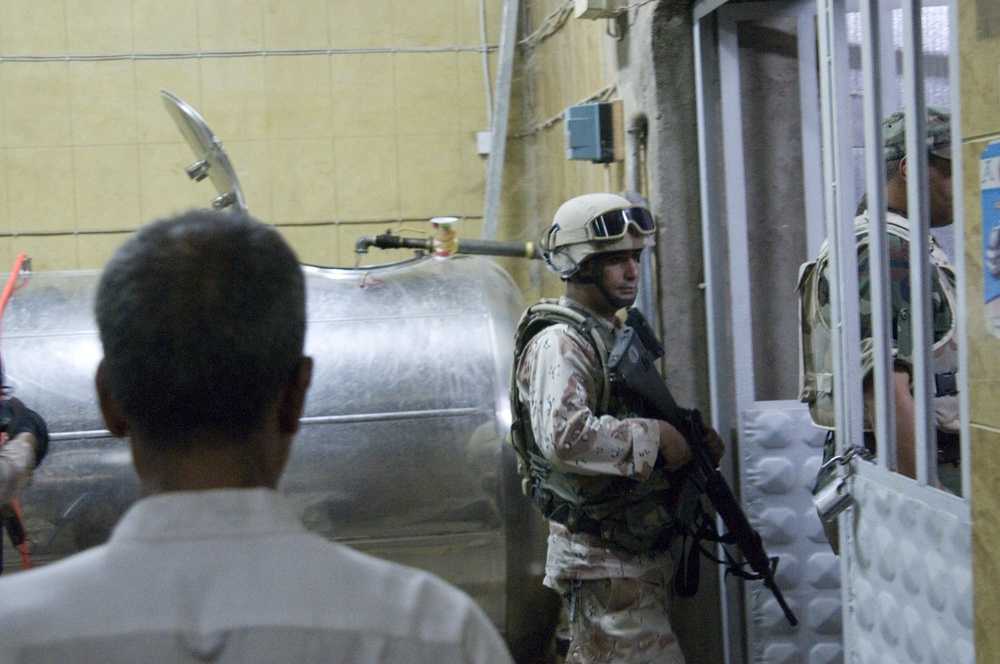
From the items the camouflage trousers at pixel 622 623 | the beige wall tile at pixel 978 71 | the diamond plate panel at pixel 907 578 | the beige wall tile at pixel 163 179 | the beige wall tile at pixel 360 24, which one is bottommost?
the camouflage trousers at pixel 622 623

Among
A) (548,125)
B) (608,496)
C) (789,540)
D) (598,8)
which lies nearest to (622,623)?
(608,496)

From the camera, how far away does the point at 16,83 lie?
608 cm

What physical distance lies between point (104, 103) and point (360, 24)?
1.55 metres

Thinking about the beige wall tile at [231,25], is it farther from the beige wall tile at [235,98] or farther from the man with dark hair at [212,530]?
the man with dark hair at [212,530]

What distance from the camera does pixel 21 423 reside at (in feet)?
9.76

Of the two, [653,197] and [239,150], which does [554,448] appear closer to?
[653,197]

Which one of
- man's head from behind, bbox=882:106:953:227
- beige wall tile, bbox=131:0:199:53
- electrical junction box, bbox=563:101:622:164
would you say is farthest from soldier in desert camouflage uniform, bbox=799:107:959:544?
beige wall tile, bbox=131:0:199:53

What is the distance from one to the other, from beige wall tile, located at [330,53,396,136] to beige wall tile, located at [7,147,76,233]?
1.57 metres

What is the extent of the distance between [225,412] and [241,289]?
11 cm

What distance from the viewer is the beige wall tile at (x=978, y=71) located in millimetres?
1745

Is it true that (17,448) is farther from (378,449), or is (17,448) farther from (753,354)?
(753,354)

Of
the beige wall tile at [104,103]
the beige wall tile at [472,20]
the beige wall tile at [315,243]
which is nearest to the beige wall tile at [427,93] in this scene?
the beige wall tile at [472,20]

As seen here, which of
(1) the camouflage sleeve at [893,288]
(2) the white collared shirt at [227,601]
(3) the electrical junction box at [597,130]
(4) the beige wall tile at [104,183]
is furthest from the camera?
(4) the beige wall tile at [104,183]

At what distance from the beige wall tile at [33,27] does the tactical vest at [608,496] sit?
14.2 feet
